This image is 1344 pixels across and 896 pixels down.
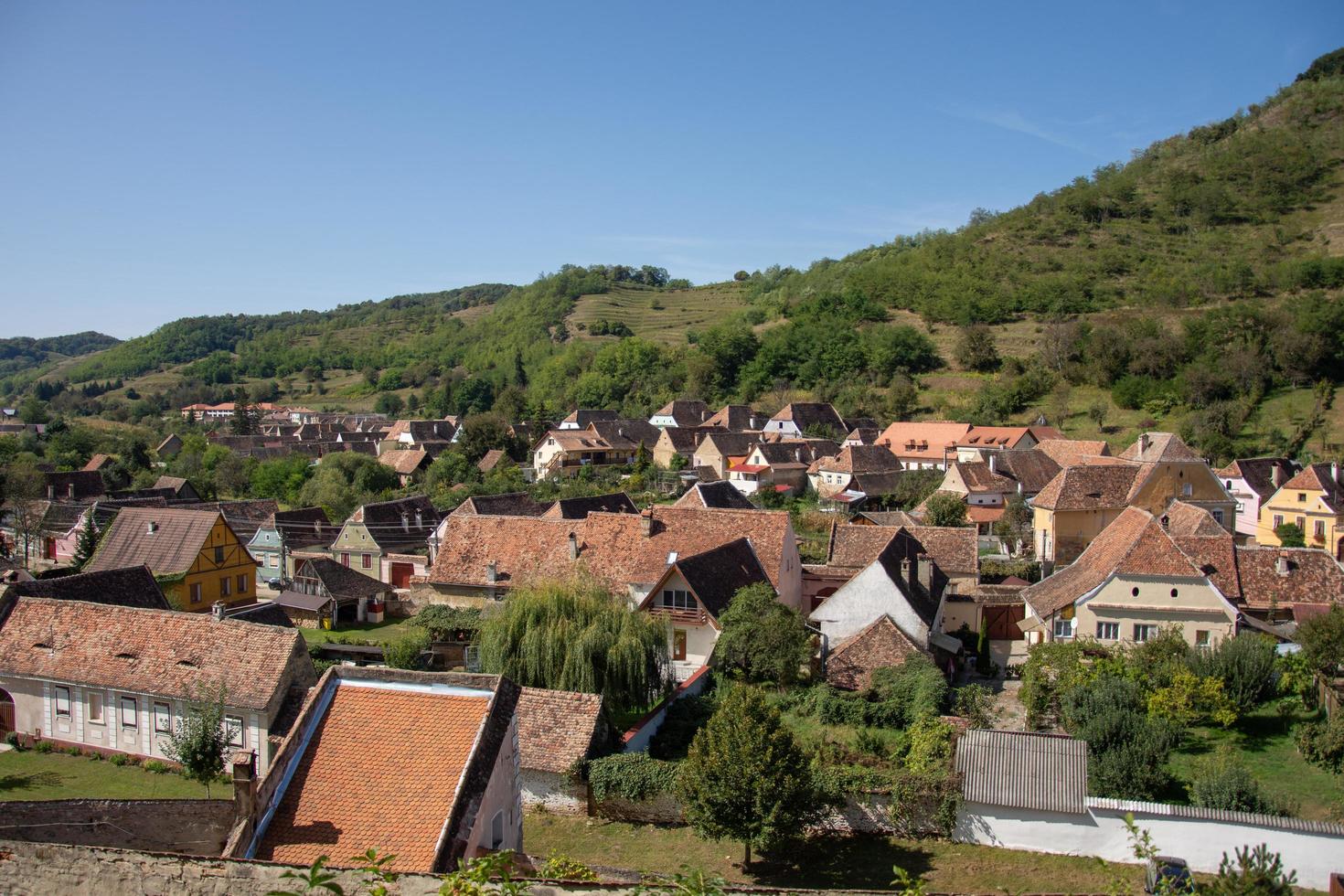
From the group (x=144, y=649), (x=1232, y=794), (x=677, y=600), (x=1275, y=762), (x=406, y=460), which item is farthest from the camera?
(x=406, y=460)

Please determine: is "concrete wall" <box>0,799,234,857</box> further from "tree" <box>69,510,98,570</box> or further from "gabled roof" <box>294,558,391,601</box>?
"tree" <box>69,510,98,570</box>

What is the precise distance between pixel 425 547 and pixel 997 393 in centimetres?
6081

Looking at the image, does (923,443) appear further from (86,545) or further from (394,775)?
(394,775)

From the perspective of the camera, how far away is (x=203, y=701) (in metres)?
20.6

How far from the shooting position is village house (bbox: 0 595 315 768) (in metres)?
20.9

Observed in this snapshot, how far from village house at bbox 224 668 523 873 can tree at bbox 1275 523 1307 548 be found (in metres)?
45.1

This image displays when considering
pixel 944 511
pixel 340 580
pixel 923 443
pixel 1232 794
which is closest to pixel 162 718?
pixel 340 580

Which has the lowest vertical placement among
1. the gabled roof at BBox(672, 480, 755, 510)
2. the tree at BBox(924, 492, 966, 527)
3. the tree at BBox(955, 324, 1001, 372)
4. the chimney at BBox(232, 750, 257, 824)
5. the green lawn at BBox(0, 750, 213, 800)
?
the green lawn at BBox(0, 750, 213, 800)

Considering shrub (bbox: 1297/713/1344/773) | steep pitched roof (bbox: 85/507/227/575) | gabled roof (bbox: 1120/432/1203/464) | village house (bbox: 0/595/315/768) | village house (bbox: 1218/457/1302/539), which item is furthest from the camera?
village house (bbox: 1218/457/1302/539)

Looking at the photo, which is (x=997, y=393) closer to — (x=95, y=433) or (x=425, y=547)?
(x=425, y=547)

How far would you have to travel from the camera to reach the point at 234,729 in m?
20.8

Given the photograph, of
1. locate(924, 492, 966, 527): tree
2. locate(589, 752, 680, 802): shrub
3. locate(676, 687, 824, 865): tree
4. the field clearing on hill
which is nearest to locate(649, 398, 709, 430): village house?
the field clearing on hill

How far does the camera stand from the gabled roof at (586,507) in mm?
43469

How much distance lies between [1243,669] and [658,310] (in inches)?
5928
